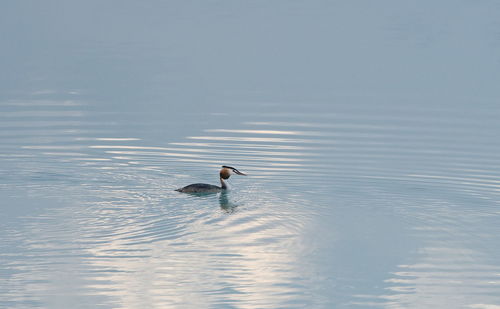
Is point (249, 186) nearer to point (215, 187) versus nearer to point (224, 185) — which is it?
point (224, 185)

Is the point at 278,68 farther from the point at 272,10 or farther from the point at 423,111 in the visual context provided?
the point at 272,10

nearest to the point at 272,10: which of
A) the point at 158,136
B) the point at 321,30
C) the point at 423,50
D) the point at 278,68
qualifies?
the point at 321,30

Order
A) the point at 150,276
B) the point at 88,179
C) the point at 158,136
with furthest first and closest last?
the point at 158,136 < the point at 88,179 < the point at 150,276

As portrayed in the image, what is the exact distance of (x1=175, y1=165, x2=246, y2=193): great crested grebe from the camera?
68.3ft

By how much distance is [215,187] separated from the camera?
21422mm

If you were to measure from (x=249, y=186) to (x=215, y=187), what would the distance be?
2.79ft

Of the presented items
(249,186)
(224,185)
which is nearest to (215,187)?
(224,185)

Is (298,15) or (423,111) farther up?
(298,15)

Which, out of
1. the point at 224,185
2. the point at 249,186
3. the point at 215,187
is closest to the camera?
the point at 215,187

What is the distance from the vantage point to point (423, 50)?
5766 cm

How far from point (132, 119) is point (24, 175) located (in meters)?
9.24

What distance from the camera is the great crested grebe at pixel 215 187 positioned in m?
20.8

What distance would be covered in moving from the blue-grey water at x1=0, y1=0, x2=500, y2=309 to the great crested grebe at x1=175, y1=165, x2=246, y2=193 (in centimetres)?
16

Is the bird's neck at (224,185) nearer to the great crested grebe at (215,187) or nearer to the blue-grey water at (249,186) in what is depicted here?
the great crested grebe at (215,187)
